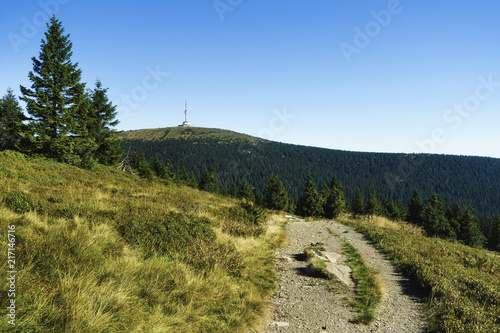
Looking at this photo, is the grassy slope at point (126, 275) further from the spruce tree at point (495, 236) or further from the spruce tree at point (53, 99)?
the spruce tree at point (495, 236)

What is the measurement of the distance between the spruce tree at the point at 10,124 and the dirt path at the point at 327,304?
942 inches

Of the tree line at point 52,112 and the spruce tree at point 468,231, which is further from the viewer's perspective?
the spruce tree at point 468,231

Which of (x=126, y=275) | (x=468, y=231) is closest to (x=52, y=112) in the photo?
(x=126, y=275)

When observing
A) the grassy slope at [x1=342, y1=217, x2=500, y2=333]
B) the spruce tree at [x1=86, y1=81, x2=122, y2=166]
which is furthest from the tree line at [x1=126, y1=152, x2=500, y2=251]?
the grassy slope at [x1=342, y1=217, x2=500, y2=333]

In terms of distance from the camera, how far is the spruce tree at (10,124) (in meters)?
19.8

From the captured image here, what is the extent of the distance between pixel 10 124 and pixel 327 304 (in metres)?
31.5

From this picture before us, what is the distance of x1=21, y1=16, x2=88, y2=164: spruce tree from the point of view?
19.9 meters

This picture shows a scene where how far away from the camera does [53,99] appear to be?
21.1 metres

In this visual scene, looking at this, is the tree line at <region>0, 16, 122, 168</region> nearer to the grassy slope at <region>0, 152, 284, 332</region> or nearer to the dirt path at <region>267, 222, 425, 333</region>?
the grassy slope at <region>0, 152, 284, 332</region>

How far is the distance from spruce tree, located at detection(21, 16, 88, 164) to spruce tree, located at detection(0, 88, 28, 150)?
0.91 meters

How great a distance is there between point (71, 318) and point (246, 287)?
11.4 feet

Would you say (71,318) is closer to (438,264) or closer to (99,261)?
(99,261)

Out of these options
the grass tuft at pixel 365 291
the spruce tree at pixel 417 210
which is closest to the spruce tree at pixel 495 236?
the spruce tree at pixel 417 210

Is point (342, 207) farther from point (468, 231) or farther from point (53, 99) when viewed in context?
Answer: point (53, 99)
